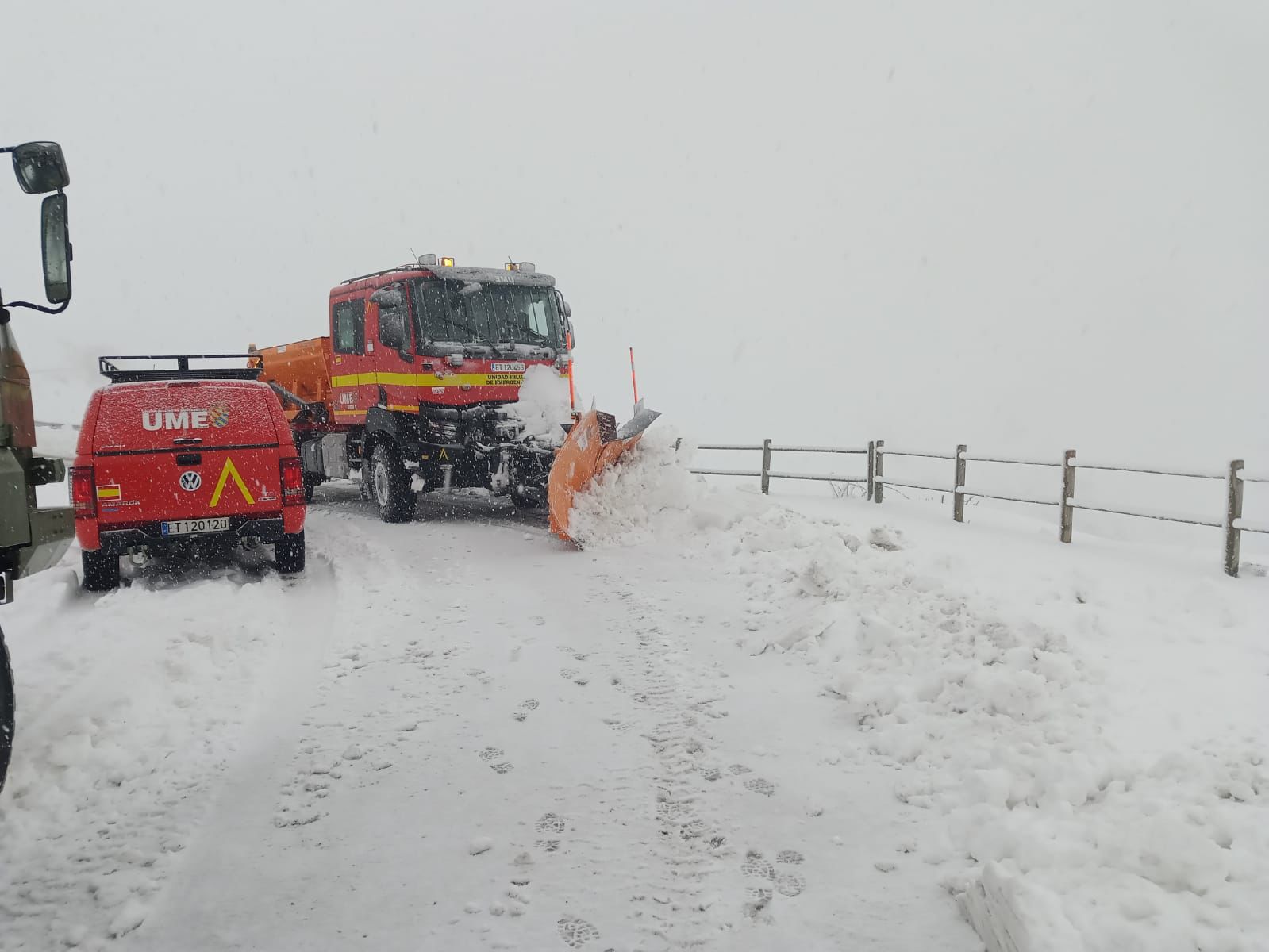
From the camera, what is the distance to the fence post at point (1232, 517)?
759cm

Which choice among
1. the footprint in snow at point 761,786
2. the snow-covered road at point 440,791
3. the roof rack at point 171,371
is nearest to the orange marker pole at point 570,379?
the roof rack at point 171,371

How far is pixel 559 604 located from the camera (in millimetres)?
6887

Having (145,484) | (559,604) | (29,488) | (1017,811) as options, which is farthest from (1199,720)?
(145,484)

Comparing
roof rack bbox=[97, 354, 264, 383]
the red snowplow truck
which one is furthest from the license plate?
the red snowplow truck

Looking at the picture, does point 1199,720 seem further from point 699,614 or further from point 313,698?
point 313,698

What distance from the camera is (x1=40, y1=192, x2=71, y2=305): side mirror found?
3605mm

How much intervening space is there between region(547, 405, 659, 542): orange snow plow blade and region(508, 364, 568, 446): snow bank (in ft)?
3.47

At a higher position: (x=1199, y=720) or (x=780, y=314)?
(x=780, y=314)

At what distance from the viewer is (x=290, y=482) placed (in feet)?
25.4

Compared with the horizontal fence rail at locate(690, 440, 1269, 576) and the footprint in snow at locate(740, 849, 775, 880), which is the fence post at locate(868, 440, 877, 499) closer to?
the horizontal fence rail at locate(690, 440, 1269, 576)

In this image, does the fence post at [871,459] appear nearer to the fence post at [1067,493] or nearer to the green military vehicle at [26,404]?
the fence post at [1067,493]

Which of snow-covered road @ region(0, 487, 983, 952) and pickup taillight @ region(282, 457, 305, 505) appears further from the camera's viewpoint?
pickup taillight @ region(282, 457, 305, 505)

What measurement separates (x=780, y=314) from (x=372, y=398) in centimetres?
6487

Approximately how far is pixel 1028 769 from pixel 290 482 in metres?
6.37
